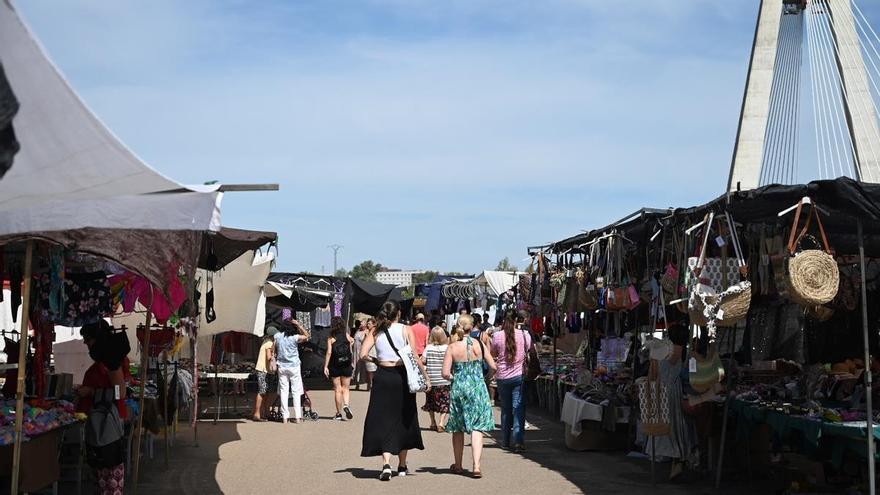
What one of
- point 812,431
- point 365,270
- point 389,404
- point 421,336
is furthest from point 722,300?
point 365,270

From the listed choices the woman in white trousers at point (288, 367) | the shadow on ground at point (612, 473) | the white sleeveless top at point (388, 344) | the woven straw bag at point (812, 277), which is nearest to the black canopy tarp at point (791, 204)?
the woven straw bag at point (812, 277)

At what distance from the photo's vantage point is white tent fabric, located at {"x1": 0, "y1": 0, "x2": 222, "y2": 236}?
6008mm

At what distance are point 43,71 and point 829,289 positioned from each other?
6137mm

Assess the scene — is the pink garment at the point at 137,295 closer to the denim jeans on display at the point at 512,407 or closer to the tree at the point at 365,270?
the denim jeans on display at the point at 512,407

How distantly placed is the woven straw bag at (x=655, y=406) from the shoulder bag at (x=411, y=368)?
2.38 meters

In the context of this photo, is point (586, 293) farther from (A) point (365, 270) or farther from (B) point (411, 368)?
(A) point (365, 270)

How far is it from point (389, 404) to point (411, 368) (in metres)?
0.45

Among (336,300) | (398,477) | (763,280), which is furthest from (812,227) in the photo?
(336,300)

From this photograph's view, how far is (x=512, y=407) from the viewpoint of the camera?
45.4 feet

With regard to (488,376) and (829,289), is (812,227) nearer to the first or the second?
(829,289)

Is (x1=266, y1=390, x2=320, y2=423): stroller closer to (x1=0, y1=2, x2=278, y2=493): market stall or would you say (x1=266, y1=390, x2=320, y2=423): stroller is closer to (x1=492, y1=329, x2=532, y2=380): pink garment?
(x1=492, y1=329, x2=532, y2=380): pink garment

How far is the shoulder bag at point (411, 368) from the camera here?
36.2 feet

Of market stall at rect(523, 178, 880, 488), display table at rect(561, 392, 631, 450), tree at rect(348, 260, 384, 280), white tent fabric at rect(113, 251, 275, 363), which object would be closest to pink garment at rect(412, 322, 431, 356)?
white tent fabric at rect(113, 251, 275, 363)

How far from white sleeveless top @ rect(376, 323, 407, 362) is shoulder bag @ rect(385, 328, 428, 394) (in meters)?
0.03
